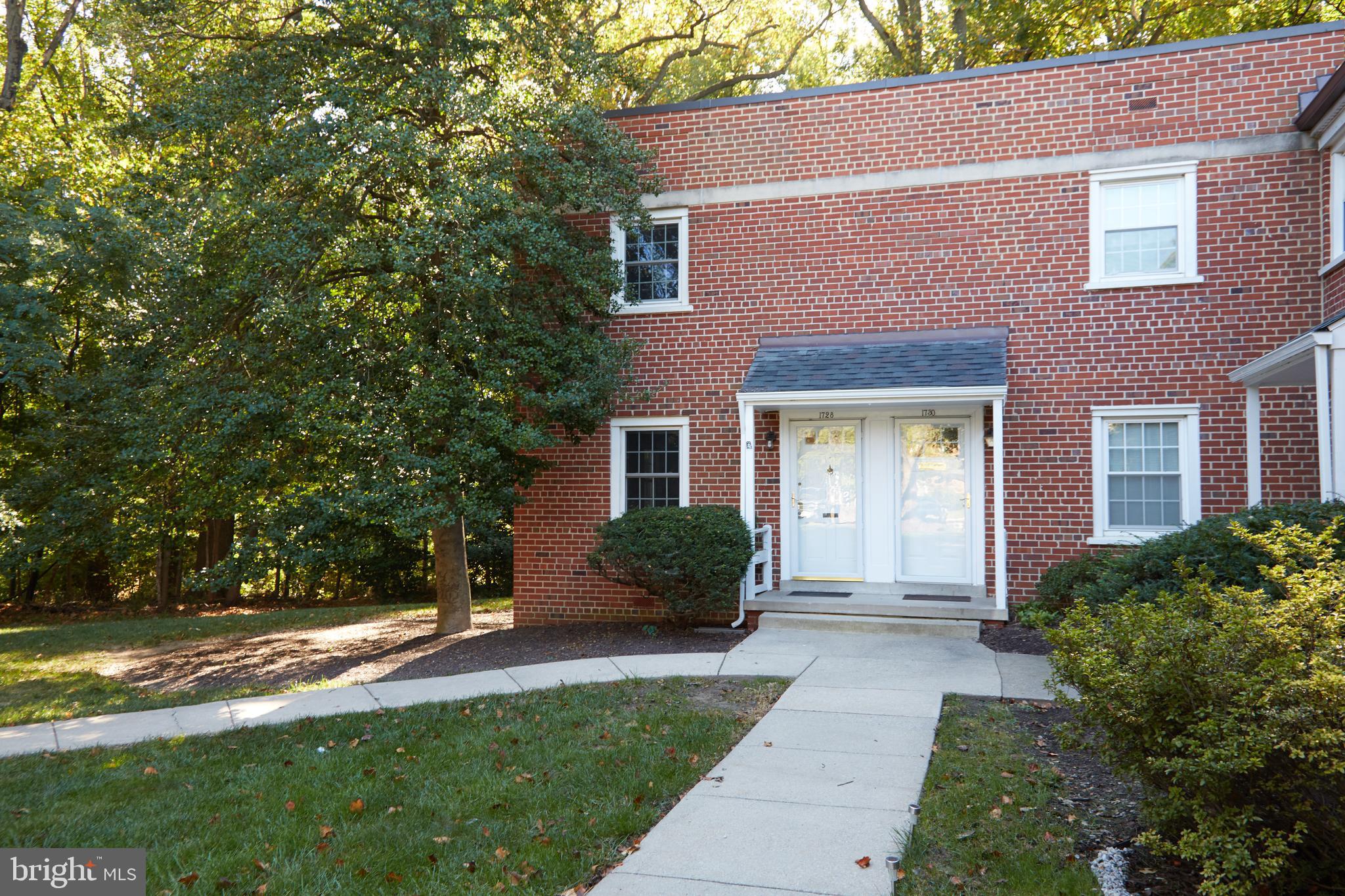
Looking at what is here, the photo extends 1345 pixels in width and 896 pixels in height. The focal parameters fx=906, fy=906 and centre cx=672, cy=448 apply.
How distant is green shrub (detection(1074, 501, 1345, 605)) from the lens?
23.3ft

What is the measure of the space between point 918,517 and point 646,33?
16872 millimetres

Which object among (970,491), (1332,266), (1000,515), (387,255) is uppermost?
(387,255)

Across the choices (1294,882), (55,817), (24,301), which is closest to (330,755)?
(55,817)

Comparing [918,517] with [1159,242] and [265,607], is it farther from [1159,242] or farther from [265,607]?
[265,607]

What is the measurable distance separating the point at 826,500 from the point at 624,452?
2.85m

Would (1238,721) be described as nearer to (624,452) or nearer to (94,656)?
(624,452)

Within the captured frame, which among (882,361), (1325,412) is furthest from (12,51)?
(1325,412)

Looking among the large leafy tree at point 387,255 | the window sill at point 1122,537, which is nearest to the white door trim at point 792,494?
the large leafy tree at point 387,255

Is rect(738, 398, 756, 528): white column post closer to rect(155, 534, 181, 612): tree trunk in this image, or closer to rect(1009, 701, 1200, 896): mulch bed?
rect(1009, 701, 1200, 896): mulch bed

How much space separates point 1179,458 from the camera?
10.6m

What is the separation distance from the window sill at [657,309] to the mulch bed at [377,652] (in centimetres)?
423

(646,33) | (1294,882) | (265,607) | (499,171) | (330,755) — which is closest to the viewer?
(1294,882)

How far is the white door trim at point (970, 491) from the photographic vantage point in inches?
444

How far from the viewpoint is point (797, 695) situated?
7469mm
